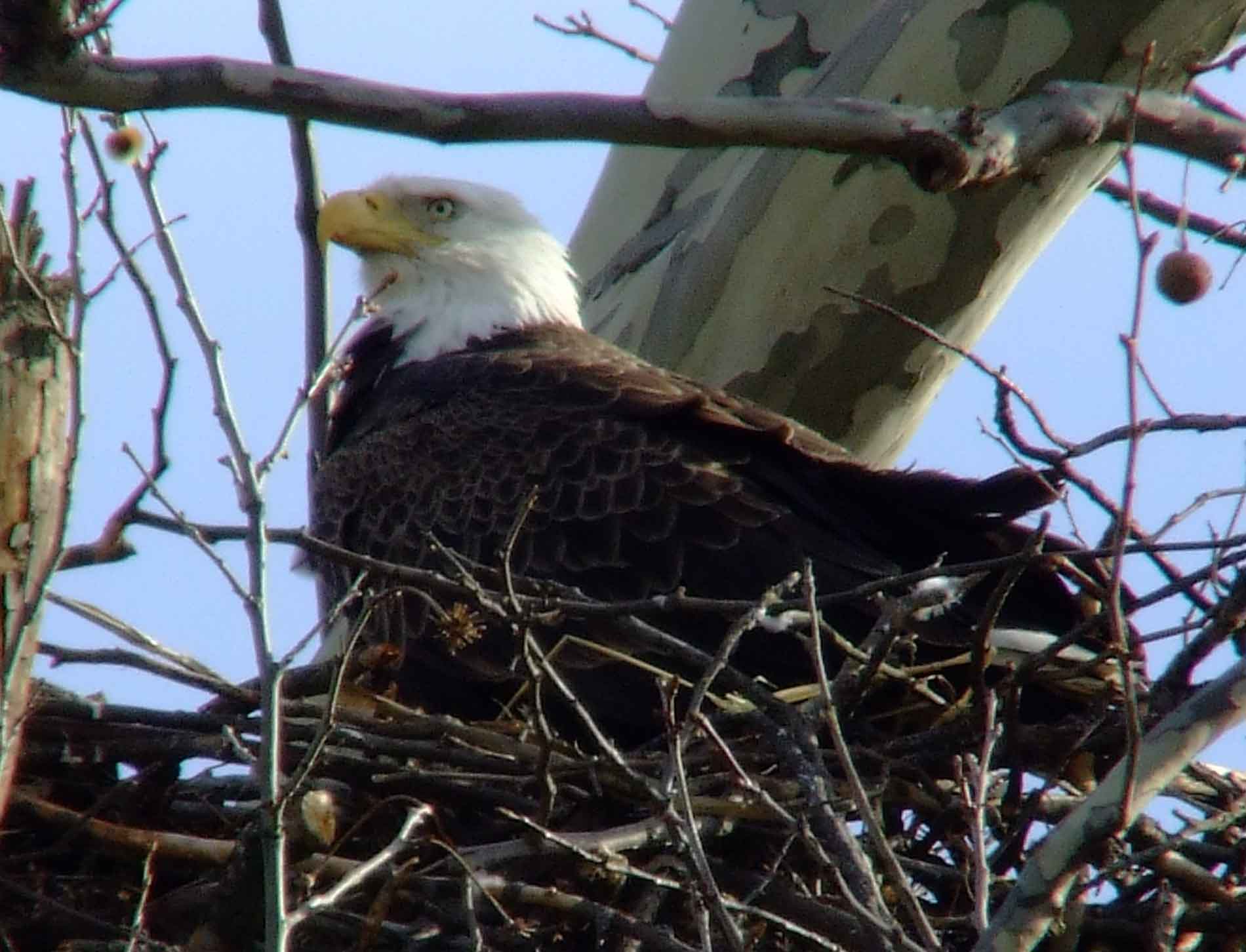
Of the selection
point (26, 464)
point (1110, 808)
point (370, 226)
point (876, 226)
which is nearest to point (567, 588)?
point (26, 464)

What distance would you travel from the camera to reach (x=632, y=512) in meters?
4.87

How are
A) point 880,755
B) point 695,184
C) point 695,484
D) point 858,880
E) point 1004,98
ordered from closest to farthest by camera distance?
point 858,880 < point 880,755 < point 695,484 < point 1004,98 < point 695,184

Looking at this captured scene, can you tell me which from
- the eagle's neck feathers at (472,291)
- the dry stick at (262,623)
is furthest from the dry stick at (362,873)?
the eagle's neck feathers at (472,291)

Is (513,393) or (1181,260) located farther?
(513,393)

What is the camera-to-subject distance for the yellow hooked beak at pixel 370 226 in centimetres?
610

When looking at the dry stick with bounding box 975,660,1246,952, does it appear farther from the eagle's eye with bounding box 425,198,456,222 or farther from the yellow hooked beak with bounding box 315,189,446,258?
the eagle's eye with bounding box 425,198,456,222

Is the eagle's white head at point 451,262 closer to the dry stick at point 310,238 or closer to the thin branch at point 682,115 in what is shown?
the dry stick at point 310,238

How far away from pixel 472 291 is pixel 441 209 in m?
0.30

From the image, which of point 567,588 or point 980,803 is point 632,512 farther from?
point 980,803

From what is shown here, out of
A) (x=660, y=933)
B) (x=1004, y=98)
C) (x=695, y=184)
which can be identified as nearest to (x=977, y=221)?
(x=1004, y=98)

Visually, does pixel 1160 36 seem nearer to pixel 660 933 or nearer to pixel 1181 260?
pixel 1181 260

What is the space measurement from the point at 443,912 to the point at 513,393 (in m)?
1.90

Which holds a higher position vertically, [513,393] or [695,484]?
[513,393]

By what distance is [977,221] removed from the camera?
5.33 meters
